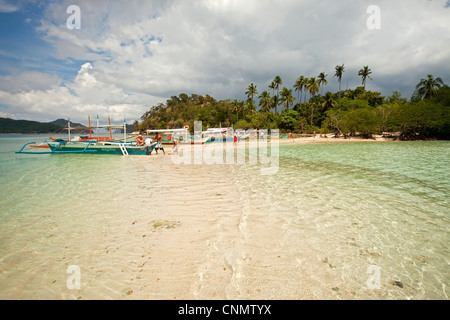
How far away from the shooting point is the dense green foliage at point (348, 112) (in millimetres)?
40438

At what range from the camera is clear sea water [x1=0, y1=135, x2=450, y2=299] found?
2754 millimetres

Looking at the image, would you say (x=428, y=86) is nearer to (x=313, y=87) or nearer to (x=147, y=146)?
(x=313, y=87)

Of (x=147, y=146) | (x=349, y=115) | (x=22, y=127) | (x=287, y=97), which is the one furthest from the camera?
(x=22, y=127)

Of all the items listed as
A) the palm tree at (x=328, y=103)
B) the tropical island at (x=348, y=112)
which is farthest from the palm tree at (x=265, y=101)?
the palm tree at (x=328, y=103)

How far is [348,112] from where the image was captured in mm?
47031

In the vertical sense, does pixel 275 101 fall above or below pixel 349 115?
above

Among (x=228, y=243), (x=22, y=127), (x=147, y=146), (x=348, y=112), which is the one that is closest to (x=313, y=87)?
(x=348, y=112)

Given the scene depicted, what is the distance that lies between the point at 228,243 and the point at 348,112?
54.4 m

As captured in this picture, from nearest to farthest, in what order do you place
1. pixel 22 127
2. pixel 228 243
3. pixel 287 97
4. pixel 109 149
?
pixel 228 243
pixel 109 149
pixel 287 97
pixel 22 127

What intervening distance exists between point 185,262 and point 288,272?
1704 mm

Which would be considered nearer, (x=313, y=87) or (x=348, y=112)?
(x=348, y=112)

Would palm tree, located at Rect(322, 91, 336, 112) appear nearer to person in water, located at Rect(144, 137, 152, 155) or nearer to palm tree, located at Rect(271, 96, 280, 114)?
palm tree, located at Rect(271, 96, 280, 114)

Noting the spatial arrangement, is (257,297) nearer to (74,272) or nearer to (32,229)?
(74,272)

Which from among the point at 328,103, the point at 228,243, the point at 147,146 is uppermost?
the point at 328,103
